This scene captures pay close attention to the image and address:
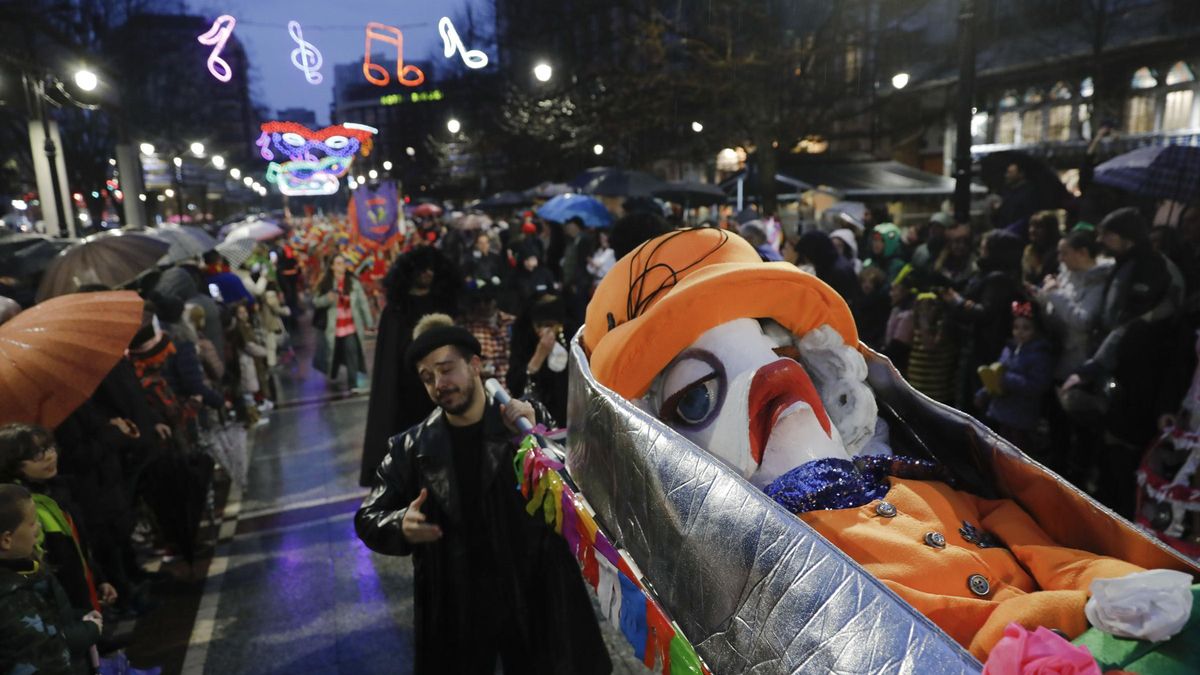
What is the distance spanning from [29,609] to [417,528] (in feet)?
4.14

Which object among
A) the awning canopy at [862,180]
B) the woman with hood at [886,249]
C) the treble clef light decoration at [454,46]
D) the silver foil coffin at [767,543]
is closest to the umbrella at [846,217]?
the woman with hood at [886,249]

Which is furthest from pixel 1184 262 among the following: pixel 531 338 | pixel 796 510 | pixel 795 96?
pixel 795 96

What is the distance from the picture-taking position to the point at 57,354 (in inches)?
122

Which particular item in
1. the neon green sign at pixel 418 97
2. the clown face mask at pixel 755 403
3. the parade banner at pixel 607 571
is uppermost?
the neon green sign at pixel 418 97

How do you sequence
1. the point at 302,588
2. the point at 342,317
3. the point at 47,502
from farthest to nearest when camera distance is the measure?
the point at 342,317, the point at 302,588, the point at 47,502

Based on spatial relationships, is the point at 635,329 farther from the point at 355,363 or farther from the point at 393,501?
the point at 355,363

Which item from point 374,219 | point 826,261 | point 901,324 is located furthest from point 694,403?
point 374,219

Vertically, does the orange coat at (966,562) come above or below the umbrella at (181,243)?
below

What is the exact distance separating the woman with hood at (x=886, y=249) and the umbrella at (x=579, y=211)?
4330 mm

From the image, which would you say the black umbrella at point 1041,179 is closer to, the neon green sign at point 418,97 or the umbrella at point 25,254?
the umbrella at point 25,254

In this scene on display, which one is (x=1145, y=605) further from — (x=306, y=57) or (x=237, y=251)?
(x=237, y=251)

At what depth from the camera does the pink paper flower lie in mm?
1049

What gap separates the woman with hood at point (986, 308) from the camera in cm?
510

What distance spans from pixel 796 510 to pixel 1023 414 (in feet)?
12.2
